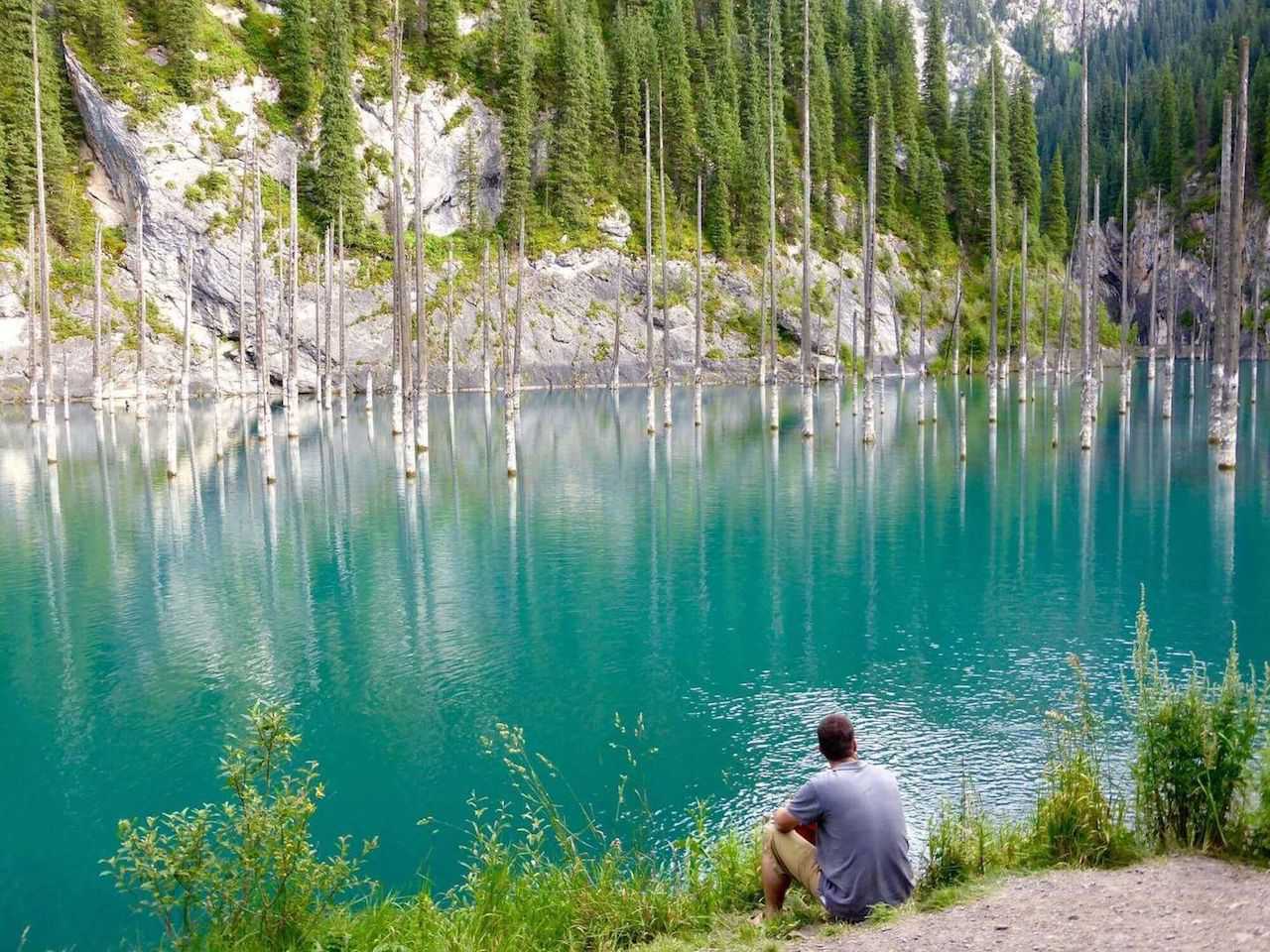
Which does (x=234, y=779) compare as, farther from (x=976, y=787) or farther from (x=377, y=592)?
(x=377, y=592)

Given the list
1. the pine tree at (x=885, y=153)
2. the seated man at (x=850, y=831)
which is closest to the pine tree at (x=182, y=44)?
the pine tree at (x=885, y=153)

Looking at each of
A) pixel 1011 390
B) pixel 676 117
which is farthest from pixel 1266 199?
pixel 676 117

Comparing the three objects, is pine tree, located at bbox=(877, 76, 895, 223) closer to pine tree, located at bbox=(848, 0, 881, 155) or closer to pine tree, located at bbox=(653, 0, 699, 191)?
pine tree, located at bbox=(848, 0, 881, 155)

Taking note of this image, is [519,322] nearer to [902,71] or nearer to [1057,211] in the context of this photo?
[902,71]

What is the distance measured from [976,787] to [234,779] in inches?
298

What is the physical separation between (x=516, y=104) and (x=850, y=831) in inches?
3577

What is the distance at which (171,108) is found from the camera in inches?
2896

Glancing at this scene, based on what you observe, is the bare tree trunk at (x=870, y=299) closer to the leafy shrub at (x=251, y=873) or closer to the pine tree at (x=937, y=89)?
the leafy shrub at (x=251, y=873)

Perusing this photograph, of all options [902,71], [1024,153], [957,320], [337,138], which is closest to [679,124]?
[337,138]

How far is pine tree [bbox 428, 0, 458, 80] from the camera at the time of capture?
91.0 meters

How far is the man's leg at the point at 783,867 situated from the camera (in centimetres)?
751

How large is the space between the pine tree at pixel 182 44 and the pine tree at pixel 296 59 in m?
7.35

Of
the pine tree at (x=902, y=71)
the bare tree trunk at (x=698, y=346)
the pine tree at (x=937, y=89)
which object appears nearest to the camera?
the bare tree trunk at (x=698, y=346)

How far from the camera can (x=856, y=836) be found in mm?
7145
